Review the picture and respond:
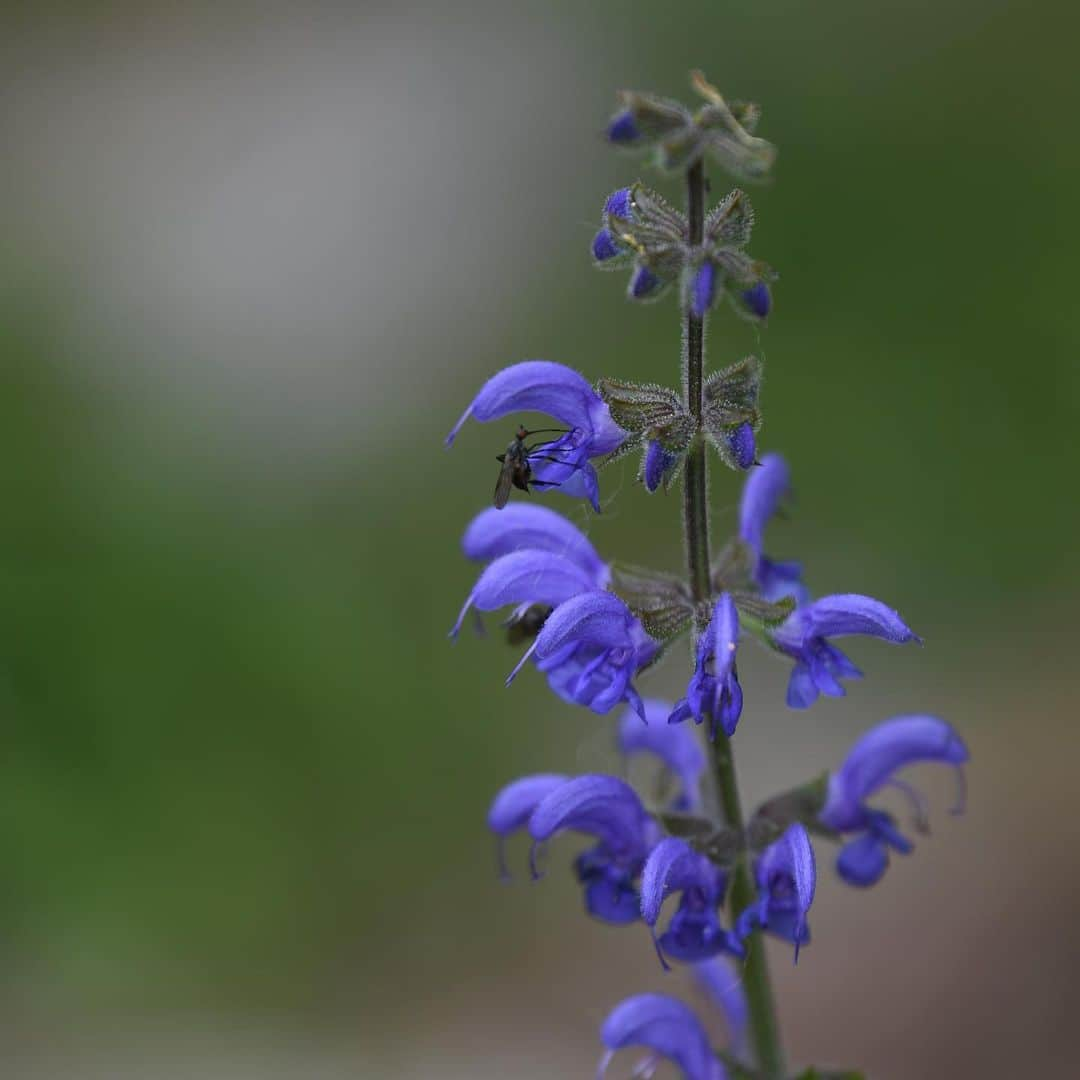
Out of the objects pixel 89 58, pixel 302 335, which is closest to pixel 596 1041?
pixel 302 335

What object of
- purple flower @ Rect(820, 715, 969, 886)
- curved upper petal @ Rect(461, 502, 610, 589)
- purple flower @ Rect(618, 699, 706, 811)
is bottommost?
purple flower @ Rect(820, 715, 969, 886)

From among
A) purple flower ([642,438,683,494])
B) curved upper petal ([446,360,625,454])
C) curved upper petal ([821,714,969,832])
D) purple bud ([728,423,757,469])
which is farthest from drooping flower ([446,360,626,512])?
curved upper petal ([821,714,969,832])

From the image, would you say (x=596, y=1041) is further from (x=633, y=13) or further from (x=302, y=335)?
(x=633, y=13)

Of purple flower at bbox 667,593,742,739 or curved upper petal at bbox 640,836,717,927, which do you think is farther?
curved upper petal at bbox 640,836,717,927

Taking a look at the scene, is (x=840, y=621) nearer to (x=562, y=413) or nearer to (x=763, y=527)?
(x=763, y=527)

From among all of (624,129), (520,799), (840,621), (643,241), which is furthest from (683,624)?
(624,129)

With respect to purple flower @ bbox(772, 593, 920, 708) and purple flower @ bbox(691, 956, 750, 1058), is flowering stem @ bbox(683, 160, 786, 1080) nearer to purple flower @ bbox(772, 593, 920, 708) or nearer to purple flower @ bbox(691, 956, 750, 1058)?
purple flower @ bbox(772, 593, 920, 708)

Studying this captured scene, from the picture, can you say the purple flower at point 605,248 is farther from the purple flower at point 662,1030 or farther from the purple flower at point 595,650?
the purple flower at point 662,1030
